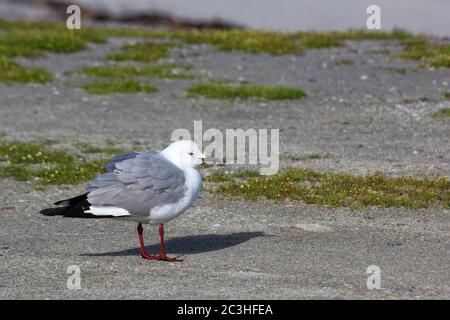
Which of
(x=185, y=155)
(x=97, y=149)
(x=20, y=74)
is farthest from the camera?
(x=20, y=74)

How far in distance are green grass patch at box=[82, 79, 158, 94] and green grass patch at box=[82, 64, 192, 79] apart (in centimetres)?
85

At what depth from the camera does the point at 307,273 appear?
996cm

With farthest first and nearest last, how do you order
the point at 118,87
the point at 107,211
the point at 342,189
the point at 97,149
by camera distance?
the point at 118,87 → the point at 97,149 → the point at 342,189 → the point at 107,211

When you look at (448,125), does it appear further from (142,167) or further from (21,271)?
(21,271)

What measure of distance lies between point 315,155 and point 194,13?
66.7 ft

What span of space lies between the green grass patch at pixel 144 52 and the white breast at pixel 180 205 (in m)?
13.7

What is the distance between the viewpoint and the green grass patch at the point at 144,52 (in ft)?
79.2

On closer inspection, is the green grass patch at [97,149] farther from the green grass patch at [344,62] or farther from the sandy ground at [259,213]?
the green grass patch at [344,62]

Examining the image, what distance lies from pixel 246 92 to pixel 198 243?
9.59 m

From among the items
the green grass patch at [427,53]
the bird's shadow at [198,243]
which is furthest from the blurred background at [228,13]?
the bird's shadow at [198,243]

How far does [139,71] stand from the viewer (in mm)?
22797

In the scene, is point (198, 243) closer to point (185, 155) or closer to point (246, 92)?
point (185, 155)

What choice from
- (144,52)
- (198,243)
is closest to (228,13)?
(144,52)

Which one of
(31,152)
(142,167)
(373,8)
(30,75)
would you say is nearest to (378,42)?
(373,8)
